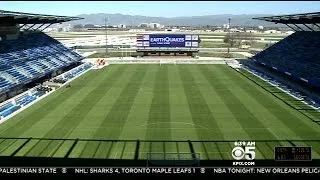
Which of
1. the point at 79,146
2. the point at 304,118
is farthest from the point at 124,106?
the point at 304,118

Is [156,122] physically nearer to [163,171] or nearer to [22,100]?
[163,171]

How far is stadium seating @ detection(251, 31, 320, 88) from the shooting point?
5928 centimetres

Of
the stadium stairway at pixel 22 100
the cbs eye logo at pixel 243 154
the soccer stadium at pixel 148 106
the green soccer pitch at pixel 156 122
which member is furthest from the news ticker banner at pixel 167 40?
the cbs eye logo at pixel 243 154

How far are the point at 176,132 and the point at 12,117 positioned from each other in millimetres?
16701

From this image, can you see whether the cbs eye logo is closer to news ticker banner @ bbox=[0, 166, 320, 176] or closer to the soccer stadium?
news ticker banner @ bbox=[0, 166, 320, 176]

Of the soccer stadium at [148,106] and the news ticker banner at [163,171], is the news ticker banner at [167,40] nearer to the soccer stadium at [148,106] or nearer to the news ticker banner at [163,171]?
the soccer stadium at [148,106]

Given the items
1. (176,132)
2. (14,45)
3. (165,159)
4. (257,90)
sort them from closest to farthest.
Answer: (165,159) < (176,132) < (257,90) < (14,45)

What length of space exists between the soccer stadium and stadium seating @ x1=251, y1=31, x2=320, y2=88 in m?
0.32

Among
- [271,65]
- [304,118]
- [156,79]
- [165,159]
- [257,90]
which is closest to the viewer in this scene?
[165,159]

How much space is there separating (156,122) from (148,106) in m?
7.16

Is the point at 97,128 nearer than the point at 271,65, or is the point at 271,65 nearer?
the point at 97,128

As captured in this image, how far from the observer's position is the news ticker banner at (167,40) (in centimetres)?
9788

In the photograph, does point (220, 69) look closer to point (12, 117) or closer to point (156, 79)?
point (156, 79)

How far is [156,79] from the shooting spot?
6550cm
